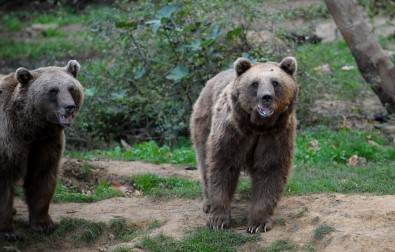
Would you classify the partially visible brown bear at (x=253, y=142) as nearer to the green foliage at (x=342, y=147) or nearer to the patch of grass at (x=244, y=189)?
the patch of grass at (x=244, y=189)

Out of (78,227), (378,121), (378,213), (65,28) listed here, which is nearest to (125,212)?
(78,227)

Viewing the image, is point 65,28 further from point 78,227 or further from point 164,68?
point 78,227

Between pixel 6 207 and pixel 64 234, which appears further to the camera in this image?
pixel 64 234

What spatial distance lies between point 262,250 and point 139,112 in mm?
6653

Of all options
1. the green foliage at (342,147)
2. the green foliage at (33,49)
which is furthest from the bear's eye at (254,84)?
the green foliage at (33,49)

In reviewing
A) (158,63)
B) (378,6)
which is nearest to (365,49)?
(158,63)

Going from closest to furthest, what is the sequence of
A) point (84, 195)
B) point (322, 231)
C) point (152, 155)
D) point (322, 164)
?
point (322, 231), point (84, 195), point (322, 164), point (152, 155)

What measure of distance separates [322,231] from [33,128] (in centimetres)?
310

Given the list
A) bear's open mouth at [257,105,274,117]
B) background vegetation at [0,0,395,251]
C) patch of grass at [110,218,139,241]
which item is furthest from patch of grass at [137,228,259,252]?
background vegetation at [0,0,395,251]

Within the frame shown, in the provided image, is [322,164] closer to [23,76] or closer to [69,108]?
[69,108]

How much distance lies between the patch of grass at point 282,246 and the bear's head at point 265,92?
1.17m

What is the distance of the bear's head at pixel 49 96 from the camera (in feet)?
24.6

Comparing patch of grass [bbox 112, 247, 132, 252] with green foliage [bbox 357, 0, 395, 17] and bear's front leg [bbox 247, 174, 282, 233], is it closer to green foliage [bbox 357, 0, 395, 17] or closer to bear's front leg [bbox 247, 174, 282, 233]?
bear's front leg [bbox 247, 174, 282, 233]

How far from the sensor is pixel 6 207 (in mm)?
7684
